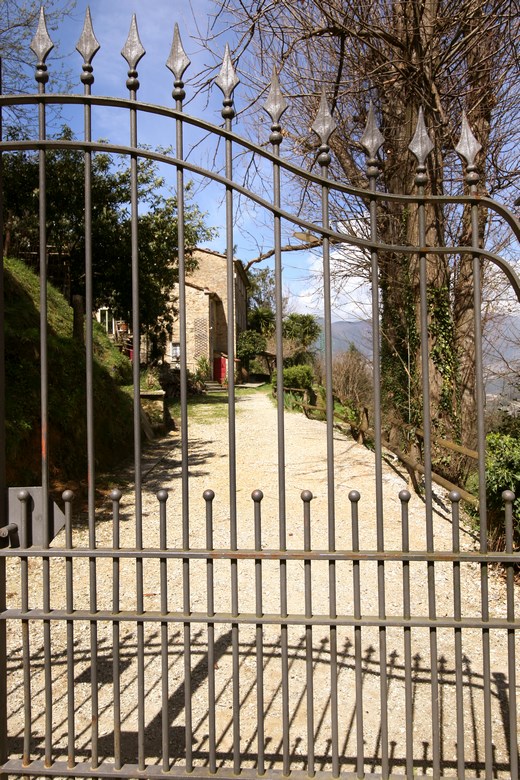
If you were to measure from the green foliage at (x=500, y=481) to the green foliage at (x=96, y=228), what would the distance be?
39.3 ft

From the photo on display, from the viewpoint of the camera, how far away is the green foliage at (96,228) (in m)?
15.1

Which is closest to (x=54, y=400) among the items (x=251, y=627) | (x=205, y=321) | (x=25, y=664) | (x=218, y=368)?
(x=251, y=627)

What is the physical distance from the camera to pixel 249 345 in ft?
121

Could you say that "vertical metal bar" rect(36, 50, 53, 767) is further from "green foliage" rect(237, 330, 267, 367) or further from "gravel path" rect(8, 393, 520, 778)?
"green foliage" rect(237, 330, 267, 367)

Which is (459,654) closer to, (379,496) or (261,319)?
(379,496)

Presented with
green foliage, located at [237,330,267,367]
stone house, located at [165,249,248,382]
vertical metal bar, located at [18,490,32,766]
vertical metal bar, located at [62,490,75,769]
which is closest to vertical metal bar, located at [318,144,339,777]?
vertical metal bar, located at [62,490,75,769]

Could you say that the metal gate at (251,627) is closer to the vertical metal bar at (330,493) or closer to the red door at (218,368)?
the vertical metal bar at (330,493)

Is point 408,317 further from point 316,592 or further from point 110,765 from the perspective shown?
point 110,765

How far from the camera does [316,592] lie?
4953mm

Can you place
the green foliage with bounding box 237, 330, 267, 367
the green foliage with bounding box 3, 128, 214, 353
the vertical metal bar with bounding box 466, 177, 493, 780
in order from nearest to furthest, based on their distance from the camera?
the vertical metal bar with bounding box 466, 177, 493, 780
the green foliage with bounding box 3, 128, 214, 353
the green foliage with bounding box 237, 330, 267, 367

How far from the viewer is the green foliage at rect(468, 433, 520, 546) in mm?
5012

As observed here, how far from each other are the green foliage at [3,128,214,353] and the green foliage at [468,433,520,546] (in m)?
12.0

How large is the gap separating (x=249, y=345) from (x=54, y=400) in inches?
1138

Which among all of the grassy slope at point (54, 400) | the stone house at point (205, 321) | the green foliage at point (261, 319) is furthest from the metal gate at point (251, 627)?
the green foliage at point (261, 319)
